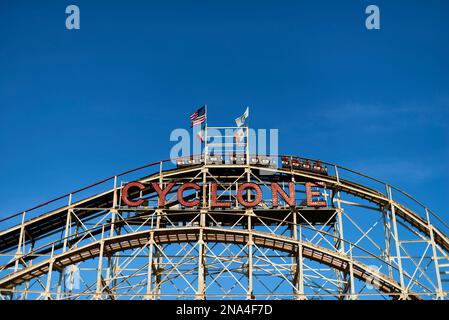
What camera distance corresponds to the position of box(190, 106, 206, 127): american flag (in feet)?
141

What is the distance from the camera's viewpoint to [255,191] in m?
40.7

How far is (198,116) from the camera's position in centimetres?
4344

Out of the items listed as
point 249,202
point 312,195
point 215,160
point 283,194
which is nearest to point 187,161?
point 215,160

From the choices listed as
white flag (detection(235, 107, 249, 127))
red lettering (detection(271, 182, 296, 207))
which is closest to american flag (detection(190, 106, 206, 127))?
white flag (detection(235, 107, 249, 127))

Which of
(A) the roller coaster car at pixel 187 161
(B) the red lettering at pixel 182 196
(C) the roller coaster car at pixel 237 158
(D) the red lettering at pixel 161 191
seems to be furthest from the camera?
(A) the roller coaster car at pixel 187 161

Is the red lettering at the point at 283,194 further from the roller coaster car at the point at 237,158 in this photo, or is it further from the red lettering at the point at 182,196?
the red lettering at the point at 182,196

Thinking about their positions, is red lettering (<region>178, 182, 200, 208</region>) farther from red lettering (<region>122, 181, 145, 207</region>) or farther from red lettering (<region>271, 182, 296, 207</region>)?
red lettering (<region>271, 182, 296, 207</region>)

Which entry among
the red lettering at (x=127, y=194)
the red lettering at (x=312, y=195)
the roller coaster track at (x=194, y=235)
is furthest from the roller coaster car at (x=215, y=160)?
the red lettering at (x=312, y=195)

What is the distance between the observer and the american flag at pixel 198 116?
141 ft

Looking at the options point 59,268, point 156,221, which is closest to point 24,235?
point 59,268

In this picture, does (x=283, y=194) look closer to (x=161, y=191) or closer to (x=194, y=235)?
(x=194, y=235)
